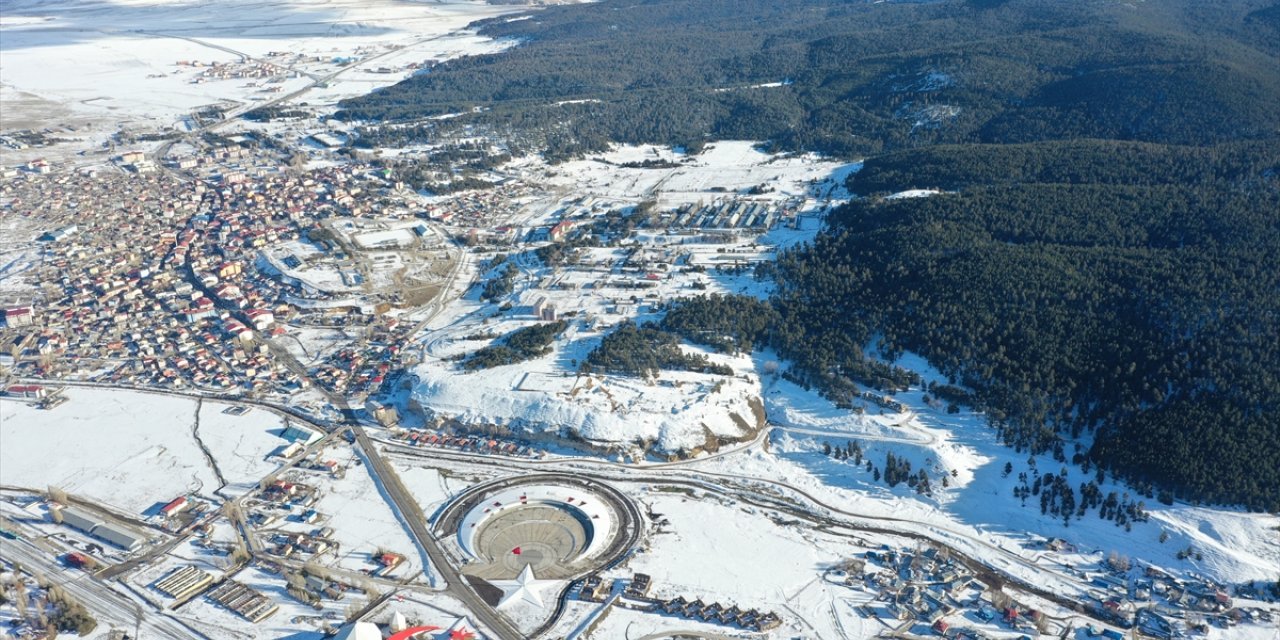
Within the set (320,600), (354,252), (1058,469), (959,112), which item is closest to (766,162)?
(959,112)

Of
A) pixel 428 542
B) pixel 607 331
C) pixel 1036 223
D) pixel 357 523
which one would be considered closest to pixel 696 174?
pixel 1036 223

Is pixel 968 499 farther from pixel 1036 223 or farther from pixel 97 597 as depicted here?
pixel 97 597

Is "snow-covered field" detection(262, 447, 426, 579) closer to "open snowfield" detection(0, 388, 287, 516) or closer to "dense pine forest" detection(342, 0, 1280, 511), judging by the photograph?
"open snowfield" detection(0, 388, 287, 516)

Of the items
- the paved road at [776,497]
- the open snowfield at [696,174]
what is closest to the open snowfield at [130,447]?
the paved road at [776,497]

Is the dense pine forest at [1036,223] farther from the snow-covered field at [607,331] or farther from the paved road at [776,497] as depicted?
the paved road at [776,497]

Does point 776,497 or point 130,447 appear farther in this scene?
point 130,447
